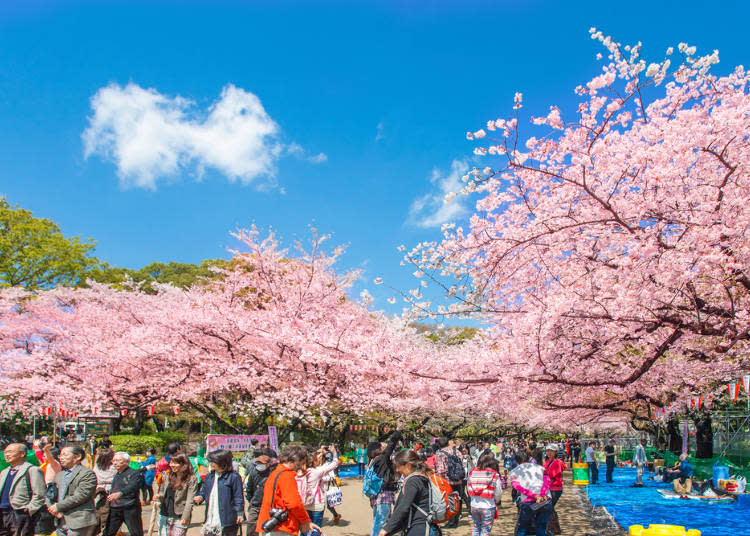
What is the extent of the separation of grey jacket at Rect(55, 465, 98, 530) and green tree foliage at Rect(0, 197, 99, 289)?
26115mm

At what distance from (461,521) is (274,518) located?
743 centimetres

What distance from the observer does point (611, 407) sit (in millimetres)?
9391

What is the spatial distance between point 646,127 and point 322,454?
6.82 meters

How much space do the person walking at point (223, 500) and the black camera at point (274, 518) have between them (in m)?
1.09

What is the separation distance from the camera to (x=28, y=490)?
5887 millimetres

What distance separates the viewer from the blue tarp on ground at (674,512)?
9695 mm

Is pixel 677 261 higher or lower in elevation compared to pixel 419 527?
higher

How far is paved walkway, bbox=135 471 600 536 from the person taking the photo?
30.5ft

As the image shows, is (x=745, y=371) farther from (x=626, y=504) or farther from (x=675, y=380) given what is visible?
(x=626, y=504)

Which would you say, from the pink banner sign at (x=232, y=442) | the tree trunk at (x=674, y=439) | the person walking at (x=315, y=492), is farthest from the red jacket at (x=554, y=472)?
the tree trunk at (x=674, y=439)

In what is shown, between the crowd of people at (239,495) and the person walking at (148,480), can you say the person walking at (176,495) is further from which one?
the person walking at (148,480)

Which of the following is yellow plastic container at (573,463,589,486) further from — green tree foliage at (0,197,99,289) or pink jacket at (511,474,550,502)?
green tree foliage at (0,197,99,289)

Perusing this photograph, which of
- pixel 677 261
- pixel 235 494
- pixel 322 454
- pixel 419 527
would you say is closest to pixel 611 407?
pixel 677 261

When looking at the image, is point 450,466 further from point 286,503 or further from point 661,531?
point 286,503
